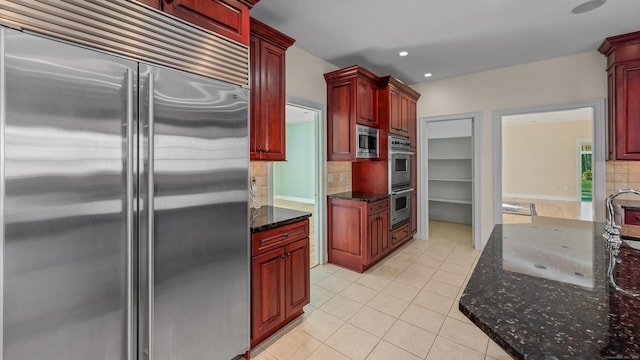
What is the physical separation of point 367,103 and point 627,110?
9.50ft

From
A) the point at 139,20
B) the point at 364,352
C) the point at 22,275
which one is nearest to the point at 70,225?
the point at 22,275

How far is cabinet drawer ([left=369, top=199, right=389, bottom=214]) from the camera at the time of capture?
3424 mm

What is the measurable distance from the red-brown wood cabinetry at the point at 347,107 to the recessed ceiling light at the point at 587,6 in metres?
2.02

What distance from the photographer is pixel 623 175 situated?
335cm

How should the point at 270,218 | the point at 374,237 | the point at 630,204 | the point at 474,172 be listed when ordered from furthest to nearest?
1. the point at 474,172
2. the point at 374,237
3. the point at 630,204
4. the point at 270,218

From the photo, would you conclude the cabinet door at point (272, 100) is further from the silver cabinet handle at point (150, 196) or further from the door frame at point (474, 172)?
the door frame at point (474, 172)

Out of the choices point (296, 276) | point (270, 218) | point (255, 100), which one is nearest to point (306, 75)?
point (255, 100)

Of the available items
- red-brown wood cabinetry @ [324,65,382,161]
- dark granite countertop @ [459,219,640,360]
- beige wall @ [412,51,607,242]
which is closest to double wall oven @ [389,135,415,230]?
red-brown wood cabinetry @ [324,65,382,161]

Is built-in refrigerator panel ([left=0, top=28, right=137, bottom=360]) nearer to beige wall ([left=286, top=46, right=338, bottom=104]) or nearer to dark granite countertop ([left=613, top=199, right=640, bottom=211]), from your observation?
beige wall ([left=286, top=46, right=338, bottom=104])

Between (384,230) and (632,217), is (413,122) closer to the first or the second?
(384,230)

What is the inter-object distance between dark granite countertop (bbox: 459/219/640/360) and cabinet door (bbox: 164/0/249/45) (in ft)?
6.38

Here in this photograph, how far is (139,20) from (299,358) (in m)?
2.27

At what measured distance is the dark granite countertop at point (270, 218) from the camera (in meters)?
2.01

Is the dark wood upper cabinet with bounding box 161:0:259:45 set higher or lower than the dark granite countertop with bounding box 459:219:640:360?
higher
